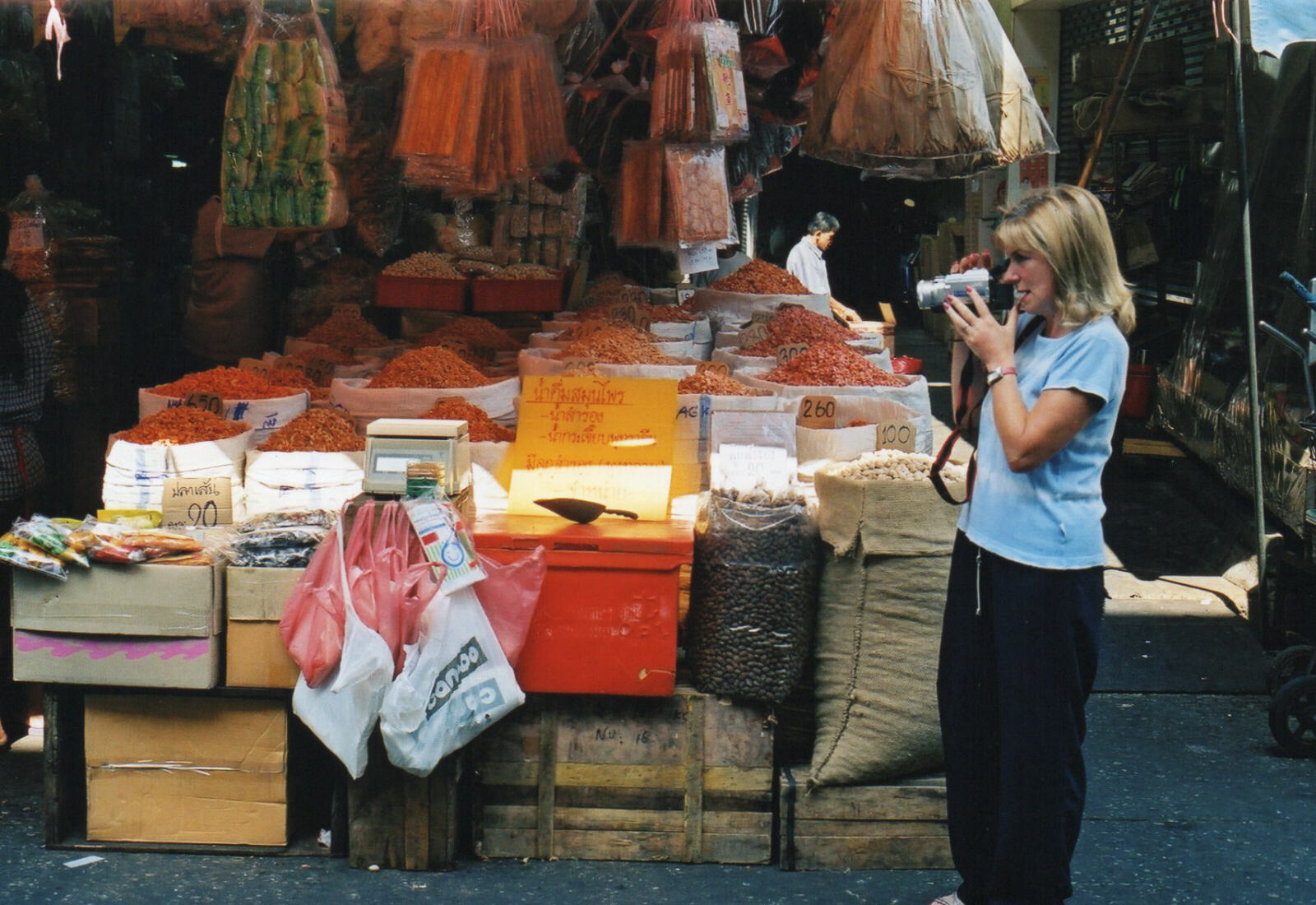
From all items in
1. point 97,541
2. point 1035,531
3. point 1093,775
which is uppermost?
point 1035,531

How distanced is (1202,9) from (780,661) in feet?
23.1

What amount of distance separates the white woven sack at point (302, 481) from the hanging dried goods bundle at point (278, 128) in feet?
3.94

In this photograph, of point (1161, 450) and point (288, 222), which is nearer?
point (288, 222)

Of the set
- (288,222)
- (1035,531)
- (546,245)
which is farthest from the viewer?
(546,245)

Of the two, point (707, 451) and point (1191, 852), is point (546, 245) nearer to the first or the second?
point (707, 451)

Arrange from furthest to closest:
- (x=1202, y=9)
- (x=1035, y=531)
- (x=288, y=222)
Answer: (x=1202, y=9), (x=288, y=222), (x=1035, y=531)

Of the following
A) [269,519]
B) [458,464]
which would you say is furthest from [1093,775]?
[269,519]

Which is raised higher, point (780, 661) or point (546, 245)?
point (546, 245)

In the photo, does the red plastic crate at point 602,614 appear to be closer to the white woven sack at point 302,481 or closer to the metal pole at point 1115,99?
the white woven sack at point 302,481

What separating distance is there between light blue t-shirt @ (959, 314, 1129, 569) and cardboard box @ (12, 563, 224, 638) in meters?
2.05

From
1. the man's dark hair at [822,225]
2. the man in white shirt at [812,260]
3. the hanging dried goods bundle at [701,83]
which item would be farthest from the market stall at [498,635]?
the man's dark hair at [822,225]

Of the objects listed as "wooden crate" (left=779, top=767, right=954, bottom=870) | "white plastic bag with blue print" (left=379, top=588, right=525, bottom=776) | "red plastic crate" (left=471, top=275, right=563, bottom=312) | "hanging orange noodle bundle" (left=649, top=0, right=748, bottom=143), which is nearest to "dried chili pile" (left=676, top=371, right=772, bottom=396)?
"hanging orange noodle bundle" (left=649, top=0, right=748, bottom=143)

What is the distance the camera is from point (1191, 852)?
4.15 metres

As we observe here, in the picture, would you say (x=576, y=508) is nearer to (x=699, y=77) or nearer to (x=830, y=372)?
(x=830, y=372)
